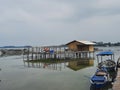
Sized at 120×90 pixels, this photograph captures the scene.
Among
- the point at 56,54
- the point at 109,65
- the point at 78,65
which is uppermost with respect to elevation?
the point at 56,54

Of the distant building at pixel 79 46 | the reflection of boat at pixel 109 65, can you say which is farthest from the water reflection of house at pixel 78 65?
the distant building at pixel 79 46

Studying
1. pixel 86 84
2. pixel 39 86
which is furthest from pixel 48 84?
pixel 86 84

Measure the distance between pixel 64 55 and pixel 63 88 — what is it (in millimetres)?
35052

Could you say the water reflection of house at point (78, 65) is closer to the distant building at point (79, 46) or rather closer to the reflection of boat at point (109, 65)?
the reflection of boat at point (109, 65)

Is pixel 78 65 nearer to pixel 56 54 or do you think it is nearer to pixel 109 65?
pixel 109 65

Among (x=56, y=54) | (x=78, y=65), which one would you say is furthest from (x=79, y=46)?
(x=78, y=65)

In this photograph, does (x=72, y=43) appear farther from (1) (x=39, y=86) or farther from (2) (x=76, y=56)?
(1) (x=39, y=86)

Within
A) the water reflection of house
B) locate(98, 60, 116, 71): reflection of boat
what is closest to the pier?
the water reflection of house

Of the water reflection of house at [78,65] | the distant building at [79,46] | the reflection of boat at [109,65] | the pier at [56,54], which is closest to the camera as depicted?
the reflection of boat at [109,65]

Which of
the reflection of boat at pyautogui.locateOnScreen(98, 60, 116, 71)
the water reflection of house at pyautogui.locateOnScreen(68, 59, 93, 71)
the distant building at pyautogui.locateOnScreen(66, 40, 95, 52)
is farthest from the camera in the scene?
the distant building at pyautogui.locateOnScreen(66, 40, 95, 52)

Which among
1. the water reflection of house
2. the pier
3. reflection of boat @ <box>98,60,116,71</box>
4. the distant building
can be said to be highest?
the distant building

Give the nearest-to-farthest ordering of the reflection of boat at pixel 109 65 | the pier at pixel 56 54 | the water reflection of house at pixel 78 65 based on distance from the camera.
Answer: the reflection of boat at pixel 109 65, the water reflection of house at pixel 78 65, the pier at pixel 56 54

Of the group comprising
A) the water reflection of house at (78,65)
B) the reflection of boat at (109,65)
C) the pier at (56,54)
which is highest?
→ the pier at (56,54)

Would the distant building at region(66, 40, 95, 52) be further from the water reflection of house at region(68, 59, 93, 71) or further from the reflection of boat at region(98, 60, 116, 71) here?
the reflection of boat at region(98, 60, 116, 71)
